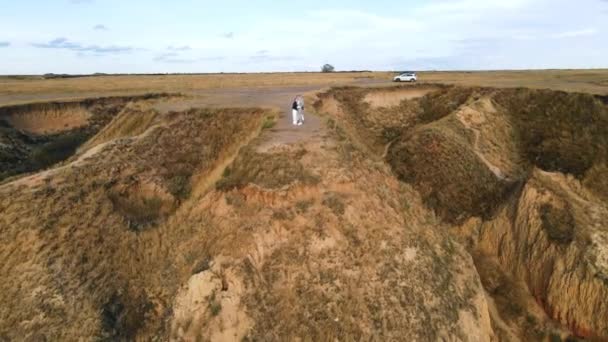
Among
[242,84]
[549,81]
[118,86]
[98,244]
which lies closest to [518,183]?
[98,244]

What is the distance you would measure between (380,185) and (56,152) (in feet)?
70.9

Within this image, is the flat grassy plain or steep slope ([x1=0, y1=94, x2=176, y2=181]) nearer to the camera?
steep slope ([x1=0, y1=94, x2=176, y2=181])

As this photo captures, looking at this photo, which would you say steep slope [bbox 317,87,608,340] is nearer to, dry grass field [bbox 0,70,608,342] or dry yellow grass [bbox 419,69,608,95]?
dry grass field [bbox 0,70,608,342]

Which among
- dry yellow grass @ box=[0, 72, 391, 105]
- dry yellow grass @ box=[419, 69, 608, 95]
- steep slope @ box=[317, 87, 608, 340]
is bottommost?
steep slope @ box=[317, 87, 608, 340]

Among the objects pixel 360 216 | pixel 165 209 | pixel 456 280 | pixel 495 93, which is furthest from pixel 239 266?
pixel 495 93

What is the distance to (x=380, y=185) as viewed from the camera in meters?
15.5

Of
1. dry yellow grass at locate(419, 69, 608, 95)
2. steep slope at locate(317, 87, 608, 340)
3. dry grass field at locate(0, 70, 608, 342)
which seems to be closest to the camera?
dry grass field at locate(0, 70, 608, 342)

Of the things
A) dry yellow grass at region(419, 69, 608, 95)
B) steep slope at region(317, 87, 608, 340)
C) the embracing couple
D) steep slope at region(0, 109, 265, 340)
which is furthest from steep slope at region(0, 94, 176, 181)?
dry yellow grass at region(419, 69, 608, 95)

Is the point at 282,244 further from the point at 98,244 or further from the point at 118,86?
the point at 118,86

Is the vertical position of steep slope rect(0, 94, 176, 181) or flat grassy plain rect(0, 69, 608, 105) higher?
flat grassy plain rect(0, 69, 608, 105)

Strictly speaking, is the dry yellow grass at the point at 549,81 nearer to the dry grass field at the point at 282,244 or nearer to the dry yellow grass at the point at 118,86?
the dry yellow grass at the point at 118,86

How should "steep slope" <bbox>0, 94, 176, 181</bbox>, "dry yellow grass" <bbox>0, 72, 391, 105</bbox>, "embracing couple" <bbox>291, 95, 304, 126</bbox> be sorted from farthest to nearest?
"dry yellow grass" <bbox>0, 72, 391, 105</bbox>
"steep slope" <bbox>0, 94, 176, 181</bbox>
"embracing couple" <bbox>291, 95, 304, 126</bbox>

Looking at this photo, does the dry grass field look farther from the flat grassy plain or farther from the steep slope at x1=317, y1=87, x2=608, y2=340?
the flat grassy plain

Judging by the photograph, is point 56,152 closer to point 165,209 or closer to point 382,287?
point 165,209
